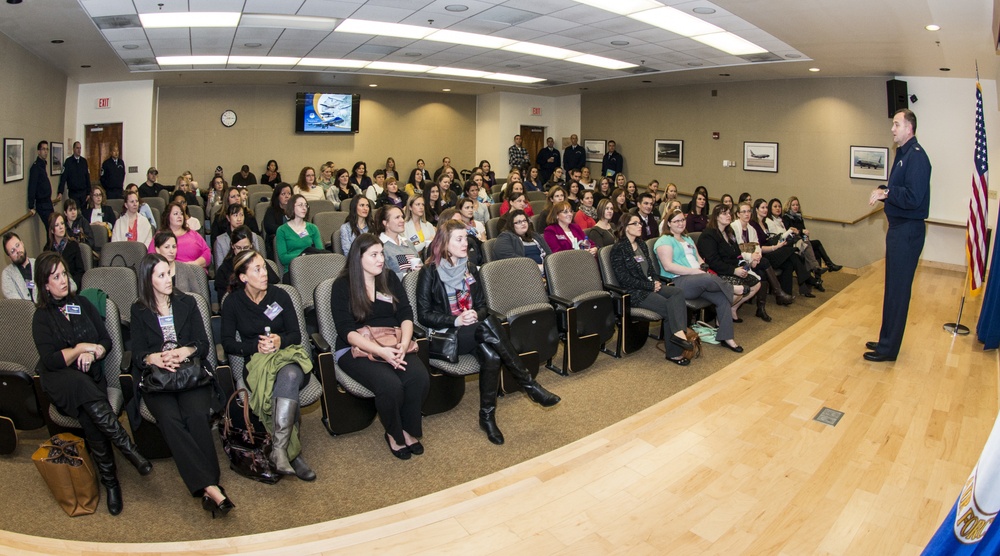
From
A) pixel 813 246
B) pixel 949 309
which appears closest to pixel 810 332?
pixel 949 309

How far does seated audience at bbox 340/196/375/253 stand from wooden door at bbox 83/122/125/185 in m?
8.26

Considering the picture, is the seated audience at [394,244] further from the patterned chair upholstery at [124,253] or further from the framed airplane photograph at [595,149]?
the framed airplane photograph at [595,149]

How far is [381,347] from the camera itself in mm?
3748

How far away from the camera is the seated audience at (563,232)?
638 centimetres

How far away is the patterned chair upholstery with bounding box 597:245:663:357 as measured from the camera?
539cm

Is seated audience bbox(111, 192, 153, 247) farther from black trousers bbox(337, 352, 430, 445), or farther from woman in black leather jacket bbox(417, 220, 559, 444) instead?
black trousers bbox(337, 352, 430, 445)

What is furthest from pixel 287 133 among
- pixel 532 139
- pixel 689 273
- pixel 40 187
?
pixel 689 273

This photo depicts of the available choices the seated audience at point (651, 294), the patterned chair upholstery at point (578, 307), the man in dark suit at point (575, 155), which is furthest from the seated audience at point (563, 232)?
the man in dark suit at point (575, 155)

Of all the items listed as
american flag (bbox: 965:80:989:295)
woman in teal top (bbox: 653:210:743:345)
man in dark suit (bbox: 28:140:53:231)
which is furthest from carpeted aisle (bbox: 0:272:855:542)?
man in dark suit (bbox: 28:140:53:231)

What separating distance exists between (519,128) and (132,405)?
13799 millimetres

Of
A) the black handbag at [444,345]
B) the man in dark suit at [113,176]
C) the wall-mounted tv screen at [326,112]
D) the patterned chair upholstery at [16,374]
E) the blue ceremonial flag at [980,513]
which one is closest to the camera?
the blue ceremonial flag at [980,513]

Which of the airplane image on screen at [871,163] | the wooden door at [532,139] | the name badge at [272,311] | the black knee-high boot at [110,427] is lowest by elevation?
the black knee-high boot at [110,427]

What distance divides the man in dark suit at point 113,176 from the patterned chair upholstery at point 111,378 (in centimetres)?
868

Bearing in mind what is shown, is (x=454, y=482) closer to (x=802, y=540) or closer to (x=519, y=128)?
(x=802, y=540)
